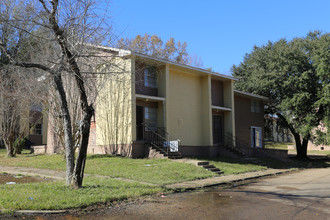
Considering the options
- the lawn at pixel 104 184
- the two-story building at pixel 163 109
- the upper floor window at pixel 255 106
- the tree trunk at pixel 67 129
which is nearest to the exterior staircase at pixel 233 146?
the two-story building at pixel 163 109

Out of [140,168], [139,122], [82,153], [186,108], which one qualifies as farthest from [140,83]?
[82,153]

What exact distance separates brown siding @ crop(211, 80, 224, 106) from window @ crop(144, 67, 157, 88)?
220 inches

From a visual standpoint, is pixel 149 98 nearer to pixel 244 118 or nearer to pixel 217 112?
pixel 217 112

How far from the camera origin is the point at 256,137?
29.0 m

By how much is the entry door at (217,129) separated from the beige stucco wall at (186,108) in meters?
1.89

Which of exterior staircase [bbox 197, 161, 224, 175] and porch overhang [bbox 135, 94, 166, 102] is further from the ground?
porch overhang [bbox 135, 94, 166, 102]

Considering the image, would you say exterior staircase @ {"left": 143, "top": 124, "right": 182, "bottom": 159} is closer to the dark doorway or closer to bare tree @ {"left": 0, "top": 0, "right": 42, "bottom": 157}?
the dark doorway

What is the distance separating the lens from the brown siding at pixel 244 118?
2728 cm

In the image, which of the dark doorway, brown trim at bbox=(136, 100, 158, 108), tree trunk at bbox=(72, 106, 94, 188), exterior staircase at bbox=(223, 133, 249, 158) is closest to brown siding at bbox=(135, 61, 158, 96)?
brown trim at bbox=(136, 100, 158, 108)

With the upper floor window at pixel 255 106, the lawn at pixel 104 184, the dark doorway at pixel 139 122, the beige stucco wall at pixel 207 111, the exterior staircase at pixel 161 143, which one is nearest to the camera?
the lawn at pixel 104 184

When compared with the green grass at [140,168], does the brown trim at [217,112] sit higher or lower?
higher

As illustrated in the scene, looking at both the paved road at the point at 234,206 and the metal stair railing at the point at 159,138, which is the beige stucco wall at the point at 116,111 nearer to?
the metal stair railing at the point at 159,138

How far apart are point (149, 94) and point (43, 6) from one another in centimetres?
1151

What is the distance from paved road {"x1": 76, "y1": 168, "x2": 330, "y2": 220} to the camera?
741cm
